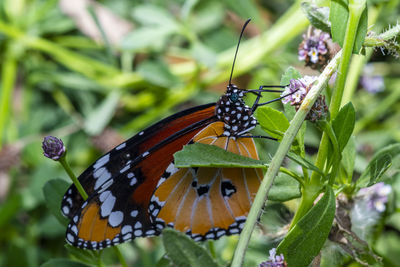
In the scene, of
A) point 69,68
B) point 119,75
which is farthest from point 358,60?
point 69,68

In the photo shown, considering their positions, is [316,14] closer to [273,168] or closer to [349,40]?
[349,40]

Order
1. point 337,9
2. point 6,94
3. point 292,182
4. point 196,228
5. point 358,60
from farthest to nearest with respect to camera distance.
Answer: point 6,94 → point 358,60 → point 196,228 → point 292,182 → point 337,9

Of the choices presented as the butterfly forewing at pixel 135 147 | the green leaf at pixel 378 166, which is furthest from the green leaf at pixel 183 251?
the butterfly forewing at pixel 135 147

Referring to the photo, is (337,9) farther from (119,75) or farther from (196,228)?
(119,75)

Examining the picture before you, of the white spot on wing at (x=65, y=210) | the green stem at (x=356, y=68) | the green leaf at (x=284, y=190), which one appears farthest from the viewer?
the green stem at (x=356, y=68)

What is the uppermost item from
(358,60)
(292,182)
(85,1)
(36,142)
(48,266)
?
(85,1)

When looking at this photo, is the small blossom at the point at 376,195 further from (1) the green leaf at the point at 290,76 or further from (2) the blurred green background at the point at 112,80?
(2) the blurred green background at the point at 112,80

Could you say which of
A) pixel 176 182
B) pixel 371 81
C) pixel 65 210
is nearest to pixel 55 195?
pixel 65 210
